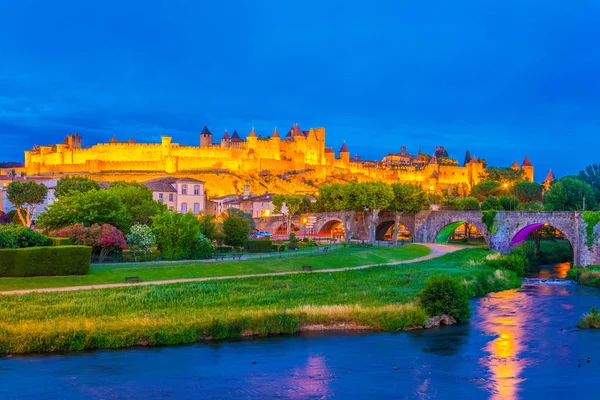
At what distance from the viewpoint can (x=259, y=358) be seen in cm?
Result: 2297

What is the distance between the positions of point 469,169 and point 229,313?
509 ft

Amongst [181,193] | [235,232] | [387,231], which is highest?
[181,193]

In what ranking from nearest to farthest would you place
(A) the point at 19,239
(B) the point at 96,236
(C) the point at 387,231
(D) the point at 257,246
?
(A) the point at 19,239
(B) the point at 96,236
(D) the point at 257,246
(C) the point at 387,231

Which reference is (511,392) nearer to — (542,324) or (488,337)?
(488,337)

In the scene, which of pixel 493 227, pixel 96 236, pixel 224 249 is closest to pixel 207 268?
pixel 96 236

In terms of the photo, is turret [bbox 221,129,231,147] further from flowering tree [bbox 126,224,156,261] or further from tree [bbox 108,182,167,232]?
flowering tree [bbox 126,224,156,261]

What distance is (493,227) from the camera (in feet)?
198

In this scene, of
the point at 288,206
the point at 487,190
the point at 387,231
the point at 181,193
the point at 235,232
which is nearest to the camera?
the point at 235,232

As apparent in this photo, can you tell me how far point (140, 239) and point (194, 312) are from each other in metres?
15.9

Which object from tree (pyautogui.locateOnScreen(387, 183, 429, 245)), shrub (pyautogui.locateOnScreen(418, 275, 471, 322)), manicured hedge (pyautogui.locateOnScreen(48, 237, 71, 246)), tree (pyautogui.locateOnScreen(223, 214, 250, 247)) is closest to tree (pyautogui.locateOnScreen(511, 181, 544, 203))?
tree (pyautogui.locateOnScreen(387, 183, 429, 245))

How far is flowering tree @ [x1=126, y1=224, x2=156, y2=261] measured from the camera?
42000 mm

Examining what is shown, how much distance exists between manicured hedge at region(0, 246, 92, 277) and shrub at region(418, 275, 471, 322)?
1656 centimetres

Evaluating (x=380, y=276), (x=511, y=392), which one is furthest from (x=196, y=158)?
(x=511, y=392)

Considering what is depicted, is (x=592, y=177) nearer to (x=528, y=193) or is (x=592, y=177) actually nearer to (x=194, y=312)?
(x=528, y=193)
